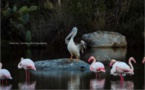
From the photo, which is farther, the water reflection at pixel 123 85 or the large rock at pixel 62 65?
the large rock at pixel 62 65

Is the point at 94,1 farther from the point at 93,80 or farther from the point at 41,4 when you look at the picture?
the point at 93,80

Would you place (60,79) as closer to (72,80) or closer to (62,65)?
(72,80)

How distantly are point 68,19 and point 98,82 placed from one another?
36.9 feet

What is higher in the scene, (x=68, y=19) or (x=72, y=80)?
(x=68, y=19)

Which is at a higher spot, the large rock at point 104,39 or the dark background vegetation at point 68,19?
the dark background vegetation at point 68,19

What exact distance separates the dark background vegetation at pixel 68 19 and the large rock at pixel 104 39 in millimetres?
428

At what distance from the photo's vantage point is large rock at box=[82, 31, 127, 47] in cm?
2211

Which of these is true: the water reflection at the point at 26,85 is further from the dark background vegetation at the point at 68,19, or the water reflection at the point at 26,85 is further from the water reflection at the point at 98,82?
the dark background vegetation at the point at 68,19

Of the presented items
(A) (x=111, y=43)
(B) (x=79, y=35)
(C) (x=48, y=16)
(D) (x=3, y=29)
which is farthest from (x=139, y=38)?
(D) (x=3, y=29)

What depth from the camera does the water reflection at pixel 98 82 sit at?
10319 millimetres

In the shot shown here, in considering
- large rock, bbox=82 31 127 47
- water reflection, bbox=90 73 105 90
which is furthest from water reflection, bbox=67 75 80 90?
large rock, bbox=82 31 127 47

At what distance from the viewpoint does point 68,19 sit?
22.2m

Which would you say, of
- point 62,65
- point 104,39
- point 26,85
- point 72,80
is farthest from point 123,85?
point 104,39

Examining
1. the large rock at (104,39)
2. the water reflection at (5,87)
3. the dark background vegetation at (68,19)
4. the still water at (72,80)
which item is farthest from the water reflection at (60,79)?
the large rock at (104,39)
